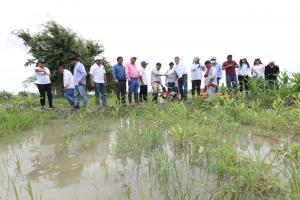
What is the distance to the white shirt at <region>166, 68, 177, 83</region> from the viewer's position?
1058cm

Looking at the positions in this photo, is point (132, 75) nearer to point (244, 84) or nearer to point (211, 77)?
point (211, 77)

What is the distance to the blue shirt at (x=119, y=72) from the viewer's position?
946cm

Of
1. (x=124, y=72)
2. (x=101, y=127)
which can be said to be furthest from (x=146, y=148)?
(x=124, y=72)

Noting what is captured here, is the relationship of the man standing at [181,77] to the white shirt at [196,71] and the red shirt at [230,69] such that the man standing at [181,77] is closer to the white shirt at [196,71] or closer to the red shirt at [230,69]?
the white shirt at [196,71]

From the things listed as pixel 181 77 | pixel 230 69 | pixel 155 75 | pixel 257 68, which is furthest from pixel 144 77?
pixel 257 68

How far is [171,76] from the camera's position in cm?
1063

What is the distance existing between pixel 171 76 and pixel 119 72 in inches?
74.8

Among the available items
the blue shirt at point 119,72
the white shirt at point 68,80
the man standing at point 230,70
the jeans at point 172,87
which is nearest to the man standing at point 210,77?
the man standing at point 230,70

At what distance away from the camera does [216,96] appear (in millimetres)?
7789

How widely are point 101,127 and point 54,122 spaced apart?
1562 mm

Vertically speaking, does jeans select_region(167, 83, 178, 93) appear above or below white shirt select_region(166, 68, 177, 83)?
below

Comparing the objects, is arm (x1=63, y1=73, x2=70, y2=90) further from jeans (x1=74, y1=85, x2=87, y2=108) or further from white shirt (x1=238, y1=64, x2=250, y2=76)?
white shirt (x1=238, y1=64, x2=250, y2=76)

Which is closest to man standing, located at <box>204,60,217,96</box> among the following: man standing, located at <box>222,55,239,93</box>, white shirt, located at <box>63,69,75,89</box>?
Result: man standing, located at <box>222,55,239,93</box>

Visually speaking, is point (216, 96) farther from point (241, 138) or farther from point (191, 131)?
point (191, 131)
